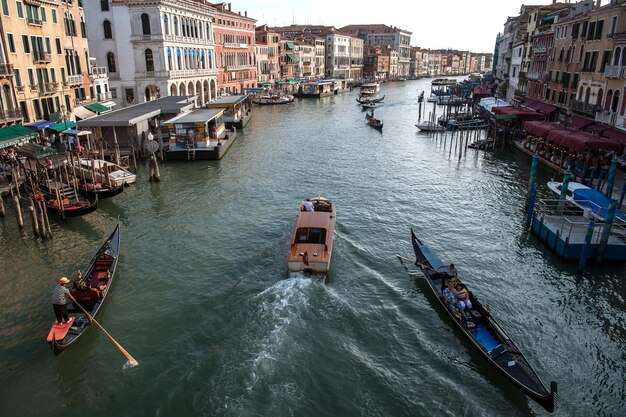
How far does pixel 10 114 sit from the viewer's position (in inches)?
1166

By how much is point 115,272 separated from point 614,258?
19.3 metres

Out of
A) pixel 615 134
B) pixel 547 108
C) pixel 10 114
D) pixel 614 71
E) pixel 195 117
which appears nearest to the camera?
pixel 615 134

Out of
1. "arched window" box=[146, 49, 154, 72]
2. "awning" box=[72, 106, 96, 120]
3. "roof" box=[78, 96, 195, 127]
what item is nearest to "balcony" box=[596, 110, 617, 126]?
"roof" box=[78, 96, 195, 127]

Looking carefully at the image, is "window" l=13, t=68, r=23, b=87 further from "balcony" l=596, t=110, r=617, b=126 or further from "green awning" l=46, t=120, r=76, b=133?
"balcony" l=596, t=110, r=617, b=126

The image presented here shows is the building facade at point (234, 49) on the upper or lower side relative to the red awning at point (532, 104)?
upper

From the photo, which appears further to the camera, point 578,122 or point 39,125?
point 578,122

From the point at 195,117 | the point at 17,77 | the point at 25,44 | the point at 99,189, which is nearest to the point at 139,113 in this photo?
the point at 195,117

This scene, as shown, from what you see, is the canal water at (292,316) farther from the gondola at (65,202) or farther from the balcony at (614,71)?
the balcony at (614,71)

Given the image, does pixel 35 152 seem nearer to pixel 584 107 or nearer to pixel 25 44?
pixel 25 44

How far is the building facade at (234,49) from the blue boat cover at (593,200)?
5844cm

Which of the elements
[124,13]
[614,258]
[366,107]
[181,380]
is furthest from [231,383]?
[366,107]

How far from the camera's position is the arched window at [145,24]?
167 feet

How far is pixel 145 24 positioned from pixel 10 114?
85.4ft

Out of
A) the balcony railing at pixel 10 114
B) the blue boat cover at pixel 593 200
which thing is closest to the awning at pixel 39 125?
the balcony railing at pixel 10 114
